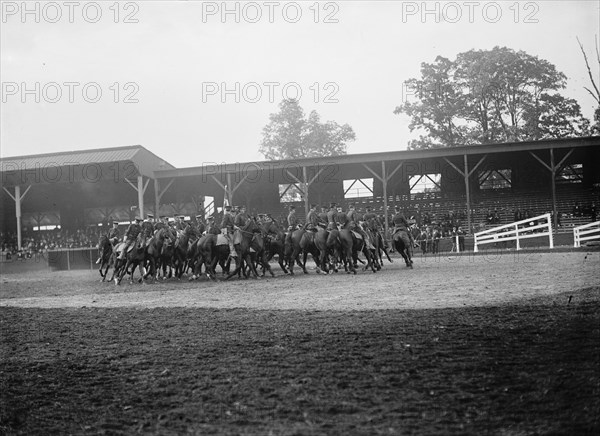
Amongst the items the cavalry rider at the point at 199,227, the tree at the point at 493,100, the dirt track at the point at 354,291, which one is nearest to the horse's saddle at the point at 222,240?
the dirt track at the point at 354,291

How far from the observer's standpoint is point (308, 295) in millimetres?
11578

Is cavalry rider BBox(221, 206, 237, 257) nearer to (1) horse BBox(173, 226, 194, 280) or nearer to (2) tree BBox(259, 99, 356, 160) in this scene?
(1) horse BBox(173, 226, 194, 280)

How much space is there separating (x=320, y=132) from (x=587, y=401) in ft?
165

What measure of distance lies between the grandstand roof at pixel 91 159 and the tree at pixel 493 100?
23042 millimetres

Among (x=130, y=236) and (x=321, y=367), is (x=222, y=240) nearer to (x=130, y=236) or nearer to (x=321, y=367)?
(x=130, y=236)

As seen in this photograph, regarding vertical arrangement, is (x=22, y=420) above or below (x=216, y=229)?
below

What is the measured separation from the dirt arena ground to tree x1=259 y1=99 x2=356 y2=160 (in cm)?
4308

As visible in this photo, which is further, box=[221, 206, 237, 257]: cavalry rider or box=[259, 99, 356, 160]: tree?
box=[259, 99, 356, 160]: tree

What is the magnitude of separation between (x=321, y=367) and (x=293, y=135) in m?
48.2

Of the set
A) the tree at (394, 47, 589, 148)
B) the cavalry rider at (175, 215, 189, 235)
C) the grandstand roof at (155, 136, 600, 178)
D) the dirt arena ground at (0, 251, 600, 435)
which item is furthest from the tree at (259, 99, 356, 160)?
the dirt arena ground at (0, 251, 600, 435)

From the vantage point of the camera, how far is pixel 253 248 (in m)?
17.2

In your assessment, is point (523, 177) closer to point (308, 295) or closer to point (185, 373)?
point (308, 295)

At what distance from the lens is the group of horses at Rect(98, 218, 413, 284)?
670 inches

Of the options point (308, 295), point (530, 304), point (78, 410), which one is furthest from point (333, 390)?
point (308, 295)
